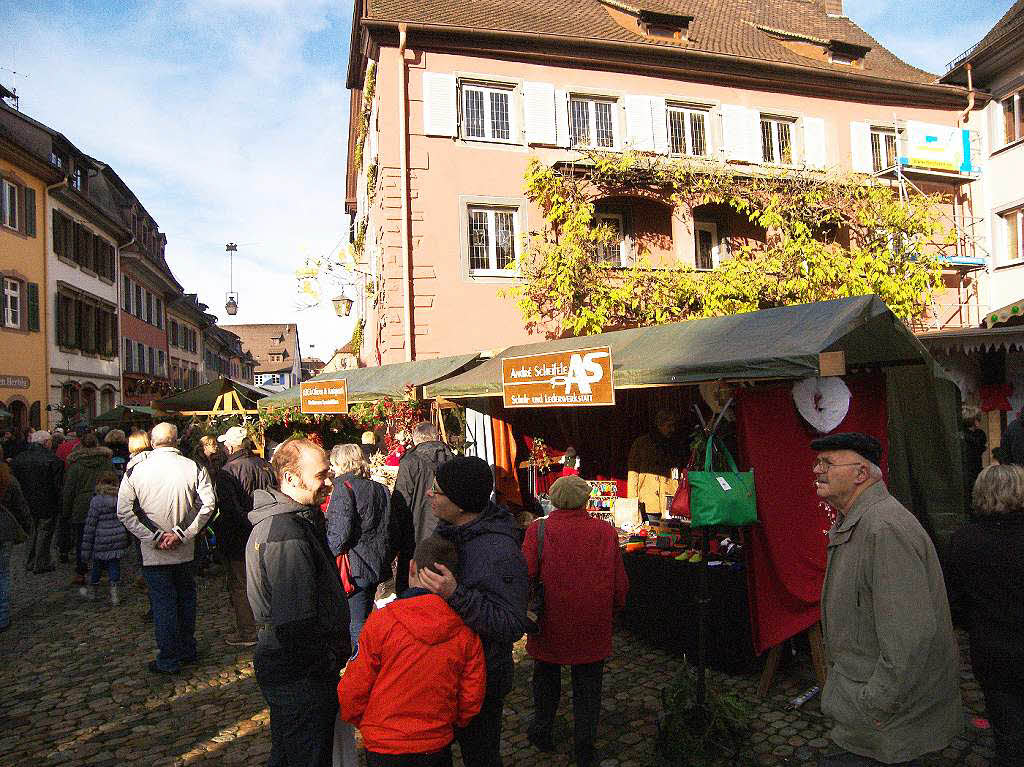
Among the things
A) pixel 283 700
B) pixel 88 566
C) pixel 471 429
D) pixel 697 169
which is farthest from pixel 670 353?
pixel 697 169

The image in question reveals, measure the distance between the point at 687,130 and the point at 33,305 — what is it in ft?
62.6

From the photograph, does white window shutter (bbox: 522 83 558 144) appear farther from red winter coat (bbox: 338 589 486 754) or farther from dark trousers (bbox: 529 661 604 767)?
red winter coat (bbox: 338 589 486 754)

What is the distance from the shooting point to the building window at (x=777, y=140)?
17.8 metres

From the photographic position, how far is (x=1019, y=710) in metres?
3.31

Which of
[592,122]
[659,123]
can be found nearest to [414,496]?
[592,122]

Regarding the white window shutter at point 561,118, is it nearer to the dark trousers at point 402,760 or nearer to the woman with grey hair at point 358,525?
the woman with grey hair at point 358,525

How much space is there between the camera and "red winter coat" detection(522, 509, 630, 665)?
13.1ft

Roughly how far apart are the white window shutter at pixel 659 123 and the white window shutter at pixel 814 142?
150 inches

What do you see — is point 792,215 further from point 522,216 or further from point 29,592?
point 29,592

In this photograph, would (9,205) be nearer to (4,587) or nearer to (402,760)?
(4,587)

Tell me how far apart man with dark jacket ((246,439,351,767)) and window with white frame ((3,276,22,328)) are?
21980 millimetres

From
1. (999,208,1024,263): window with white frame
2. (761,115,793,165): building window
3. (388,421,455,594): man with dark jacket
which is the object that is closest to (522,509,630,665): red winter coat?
(388,421,455,594): man with dark jacket

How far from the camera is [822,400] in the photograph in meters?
5.15

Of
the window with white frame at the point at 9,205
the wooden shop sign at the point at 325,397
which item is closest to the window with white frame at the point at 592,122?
the wooden shop sign at the point at 325,397
